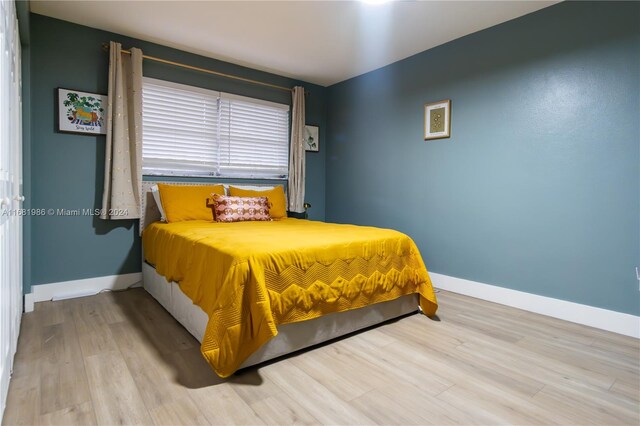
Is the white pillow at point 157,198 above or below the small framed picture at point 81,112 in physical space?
below

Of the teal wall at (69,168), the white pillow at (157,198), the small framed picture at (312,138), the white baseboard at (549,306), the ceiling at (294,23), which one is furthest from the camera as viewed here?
the small framed picture at (312,138)

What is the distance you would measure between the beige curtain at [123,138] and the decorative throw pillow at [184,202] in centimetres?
27

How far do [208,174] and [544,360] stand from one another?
333 centimetres

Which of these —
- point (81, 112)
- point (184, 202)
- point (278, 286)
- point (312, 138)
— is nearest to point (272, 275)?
point (278, 286)

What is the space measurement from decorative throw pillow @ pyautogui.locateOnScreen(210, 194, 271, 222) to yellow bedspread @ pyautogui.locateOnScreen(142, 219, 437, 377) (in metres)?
0.43

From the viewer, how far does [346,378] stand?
5.97 feet

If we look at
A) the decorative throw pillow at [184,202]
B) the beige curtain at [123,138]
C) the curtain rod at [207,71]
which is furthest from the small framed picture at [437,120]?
the beige curtain at [123,138]

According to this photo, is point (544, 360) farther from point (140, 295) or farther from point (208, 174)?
point (208, 174)

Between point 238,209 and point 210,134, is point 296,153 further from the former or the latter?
point 238,209

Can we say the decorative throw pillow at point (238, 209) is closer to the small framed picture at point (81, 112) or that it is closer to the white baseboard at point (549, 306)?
the small framed picture at point (81, 112)

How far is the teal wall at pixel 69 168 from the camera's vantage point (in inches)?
117

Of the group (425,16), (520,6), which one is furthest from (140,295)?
(520,6)

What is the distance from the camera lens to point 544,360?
6.71 feet

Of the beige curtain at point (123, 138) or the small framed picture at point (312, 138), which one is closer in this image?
the beige curtain at point (123, 138)
